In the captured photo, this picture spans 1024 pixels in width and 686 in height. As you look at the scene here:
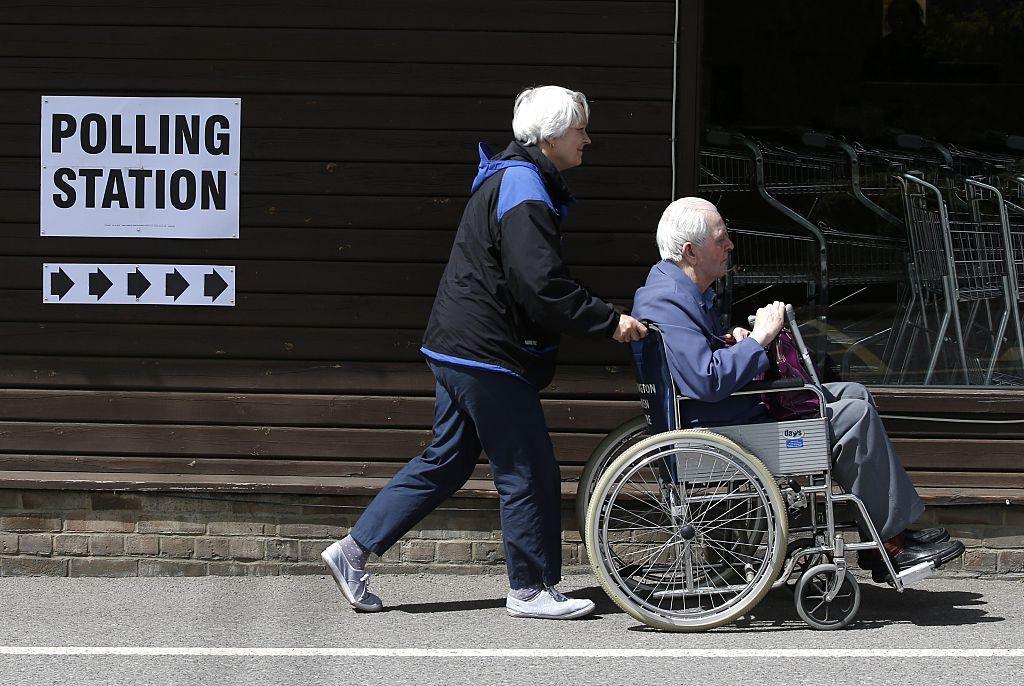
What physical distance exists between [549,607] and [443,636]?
420 mm

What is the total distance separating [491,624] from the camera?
536 cm

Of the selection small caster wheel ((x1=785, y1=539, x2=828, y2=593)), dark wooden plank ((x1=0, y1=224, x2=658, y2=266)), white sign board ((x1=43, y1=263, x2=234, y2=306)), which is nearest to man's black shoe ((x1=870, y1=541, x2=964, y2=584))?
small caster wheel ((x1=785, y1=539, x2=828, y2=593))

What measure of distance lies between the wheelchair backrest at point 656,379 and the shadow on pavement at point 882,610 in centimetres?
76

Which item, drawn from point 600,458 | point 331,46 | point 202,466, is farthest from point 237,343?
point 600,458

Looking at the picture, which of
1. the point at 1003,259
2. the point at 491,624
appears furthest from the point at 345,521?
the point at 1003,259

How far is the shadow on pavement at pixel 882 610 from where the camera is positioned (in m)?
5.34

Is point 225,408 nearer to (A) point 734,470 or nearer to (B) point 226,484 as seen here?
(B) point 226,484

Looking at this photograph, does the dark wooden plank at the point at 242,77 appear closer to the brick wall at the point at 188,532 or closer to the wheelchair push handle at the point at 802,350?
the wheelchair push handle at the point at 802,350

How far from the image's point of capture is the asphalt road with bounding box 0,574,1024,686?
188 inches

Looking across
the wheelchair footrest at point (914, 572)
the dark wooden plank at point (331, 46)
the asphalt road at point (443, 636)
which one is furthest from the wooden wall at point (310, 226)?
the wheelchair footrest at point (914, 572)

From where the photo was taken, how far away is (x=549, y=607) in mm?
5391

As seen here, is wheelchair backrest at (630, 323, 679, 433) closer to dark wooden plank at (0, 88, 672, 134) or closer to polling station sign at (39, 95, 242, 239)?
dark wooden plank at (0, 88, 672, 134)

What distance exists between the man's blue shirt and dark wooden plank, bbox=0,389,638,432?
94cm

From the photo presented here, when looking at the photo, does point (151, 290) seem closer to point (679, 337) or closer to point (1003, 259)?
point (679, 337)
